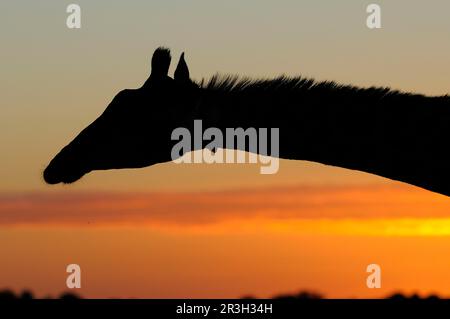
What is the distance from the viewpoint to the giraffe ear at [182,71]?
757 cm

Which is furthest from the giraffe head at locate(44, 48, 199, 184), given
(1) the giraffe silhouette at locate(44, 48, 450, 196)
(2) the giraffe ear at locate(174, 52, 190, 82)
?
(1) the giraffe silhouette at locate(44, 48, 450, 196)

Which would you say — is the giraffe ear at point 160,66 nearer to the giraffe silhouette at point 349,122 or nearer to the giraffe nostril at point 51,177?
the giraffe silhouette at point 349,122

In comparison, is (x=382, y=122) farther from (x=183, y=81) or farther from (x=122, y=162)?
(x=122, y=162)

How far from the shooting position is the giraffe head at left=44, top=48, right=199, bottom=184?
7.46 meters

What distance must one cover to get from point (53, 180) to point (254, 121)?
2.77 metres

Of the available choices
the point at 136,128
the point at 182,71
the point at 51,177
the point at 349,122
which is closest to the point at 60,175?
the point at 51,177

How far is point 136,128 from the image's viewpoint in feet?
25.3

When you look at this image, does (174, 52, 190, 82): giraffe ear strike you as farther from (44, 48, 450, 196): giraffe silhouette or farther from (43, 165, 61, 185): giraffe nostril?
(43, 165, 61, 185): giraffe nostril

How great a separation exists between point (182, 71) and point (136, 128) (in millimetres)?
804

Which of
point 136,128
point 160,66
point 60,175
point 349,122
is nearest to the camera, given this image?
point 349,122

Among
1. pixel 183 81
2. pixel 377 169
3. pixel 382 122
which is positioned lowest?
pixel 377 169

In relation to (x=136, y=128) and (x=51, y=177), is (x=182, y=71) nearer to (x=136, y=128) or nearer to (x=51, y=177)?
(x=136, y=128)
